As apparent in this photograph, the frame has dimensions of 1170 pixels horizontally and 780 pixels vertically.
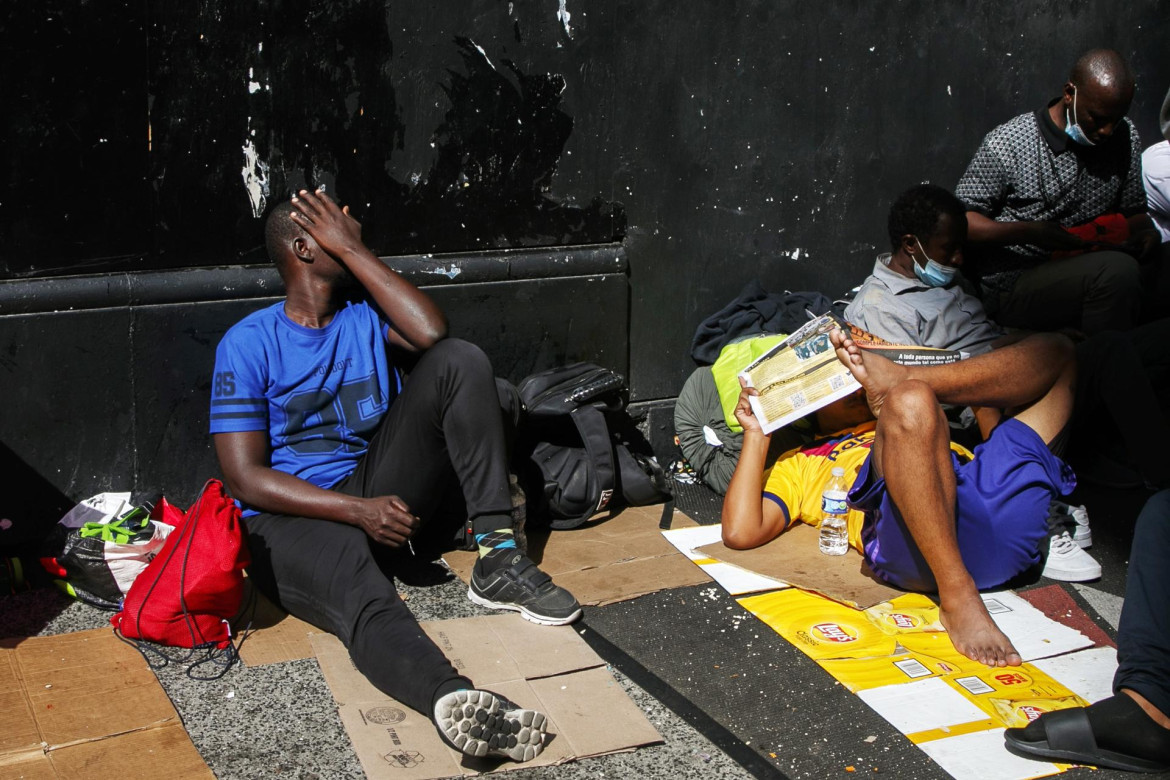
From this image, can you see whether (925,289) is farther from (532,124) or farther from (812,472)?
(532,124)

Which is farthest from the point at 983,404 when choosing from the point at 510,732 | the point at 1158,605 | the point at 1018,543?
the point at 510,732

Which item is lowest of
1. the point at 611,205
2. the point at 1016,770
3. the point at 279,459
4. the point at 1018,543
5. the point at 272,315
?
the point at 1016,770

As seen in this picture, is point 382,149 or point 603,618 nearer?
point 603,618

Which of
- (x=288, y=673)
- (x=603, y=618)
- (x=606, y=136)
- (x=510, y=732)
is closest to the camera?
(x=510, y=732)

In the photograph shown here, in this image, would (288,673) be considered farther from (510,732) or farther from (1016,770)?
(1016,770)

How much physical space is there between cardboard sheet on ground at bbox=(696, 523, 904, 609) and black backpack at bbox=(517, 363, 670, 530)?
445mm

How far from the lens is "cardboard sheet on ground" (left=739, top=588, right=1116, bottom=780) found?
9.62ft

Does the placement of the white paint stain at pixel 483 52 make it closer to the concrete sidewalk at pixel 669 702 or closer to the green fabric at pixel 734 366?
the green fabric at pixel 734 366

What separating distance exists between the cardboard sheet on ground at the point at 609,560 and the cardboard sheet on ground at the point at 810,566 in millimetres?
176

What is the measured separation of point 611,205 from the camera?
4594 mm

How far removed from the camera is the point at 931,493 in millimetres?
3371

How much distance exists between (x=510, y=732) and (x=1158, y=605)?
63.0 inches

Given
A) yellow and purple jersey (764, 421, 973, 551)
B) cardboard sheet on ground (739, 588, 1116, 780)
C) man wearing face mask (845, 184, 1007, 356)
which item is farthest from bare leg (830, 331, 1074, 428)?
cardboard sheet on ground (739, 588, 1116, 780)

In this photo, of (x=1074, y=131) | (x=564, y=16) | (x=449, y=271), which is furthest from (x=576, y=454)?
(x=1074, y=131)
